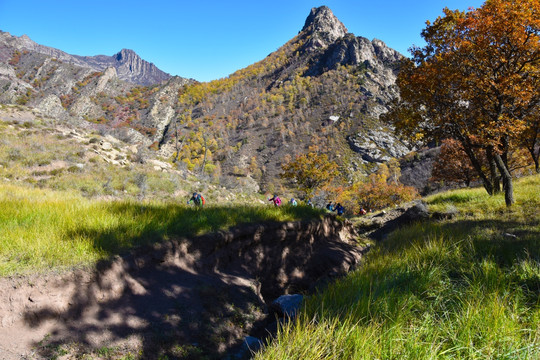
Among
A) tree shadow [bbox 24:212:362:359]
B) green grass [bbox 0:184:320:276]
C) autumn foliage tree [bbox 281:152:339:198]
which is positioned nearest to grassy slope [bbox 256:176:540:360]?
tree shadow [bbox 24:212:362:359]

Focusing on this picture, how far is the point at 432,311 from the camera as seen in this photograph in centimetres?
266

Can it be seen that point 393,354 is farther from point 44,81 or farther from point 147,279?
point 44,81

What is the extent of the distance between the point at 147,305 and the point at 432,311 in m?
3.97

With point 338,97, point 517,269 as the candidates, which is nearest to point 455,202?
point 517,269

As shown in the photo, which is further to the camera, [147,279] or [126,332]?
[147,279]

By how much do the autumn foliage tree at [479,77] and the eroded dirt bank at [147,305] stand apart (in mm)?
8747

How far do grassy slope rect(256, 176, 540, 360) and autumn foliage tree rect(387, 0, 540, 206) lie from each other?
639cm

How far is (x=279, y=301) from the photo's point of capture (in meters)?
4.90

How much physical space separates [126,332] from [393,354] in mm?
3331

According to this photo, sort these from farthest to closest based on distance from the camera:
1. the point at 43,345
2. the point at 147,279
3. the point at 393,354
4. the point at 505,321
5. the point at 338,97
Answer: the point at 338,97 → the point at 147,279 → the point at 43,345 → the point at 505,321 → the point at 393,354

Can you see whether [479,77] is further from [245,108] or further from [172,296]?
[245,108]

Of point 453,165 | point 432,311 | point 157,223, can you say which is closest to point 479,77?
point 432,311

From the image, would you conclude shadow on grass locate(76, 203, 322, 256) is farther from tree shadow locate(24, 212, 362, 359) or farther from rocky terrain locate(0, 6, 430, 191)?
rocky terrain locate(0, 6, 430, 191)

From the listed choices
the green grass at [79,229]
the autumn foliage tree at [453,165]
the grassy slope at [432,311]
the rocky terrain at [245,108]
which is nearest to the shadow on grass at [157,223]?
the green grass at [79,229]
